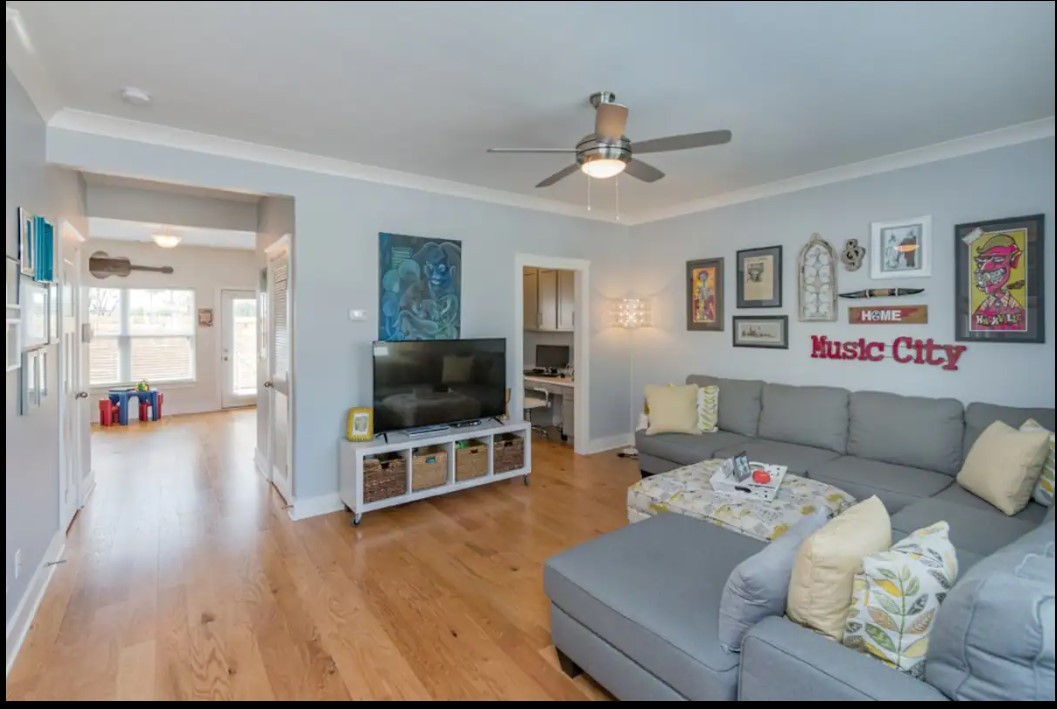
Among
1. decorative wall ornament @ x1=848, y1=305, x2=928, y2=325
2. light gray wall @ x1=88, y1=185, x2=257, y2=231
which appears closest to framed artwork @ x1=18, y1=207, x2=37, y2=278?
light gray wall @ x1=88, y1=185, x2=257, y2=231

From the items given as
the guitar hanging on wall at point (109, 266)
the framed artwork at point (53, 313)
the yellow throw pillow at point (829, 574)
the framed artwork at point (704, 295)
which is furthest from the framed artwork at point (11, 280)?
the guitar hanging on wall at point (109, 266)

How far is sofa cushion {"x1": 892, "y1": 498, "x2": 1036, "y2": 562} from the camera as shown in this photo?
238cm

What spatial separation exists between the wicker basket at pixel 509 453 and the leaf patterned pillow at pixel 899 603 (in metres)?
3.17

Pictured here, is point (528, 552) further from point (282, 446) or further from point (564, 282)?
point (564, 282)

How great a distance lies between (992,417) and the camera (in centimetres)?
322

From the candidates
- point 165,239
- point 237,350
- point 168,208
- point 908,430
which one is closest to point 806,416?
point 908,430

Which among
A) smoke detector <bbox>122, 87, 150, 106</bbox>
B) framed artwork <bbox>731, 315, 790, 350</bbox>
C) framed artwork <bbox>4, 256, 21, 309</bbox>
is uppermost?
smoke detector <bbox>122, 87, 150, 106</bbox>

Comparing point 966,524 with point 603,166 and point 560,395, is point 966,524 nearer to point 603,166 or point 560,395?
point 603,166

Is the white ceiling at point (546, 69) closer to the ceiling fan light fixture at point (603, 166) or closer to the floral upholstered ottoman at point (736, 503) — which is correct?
the ceiling fan light fixture at point (603, 166)

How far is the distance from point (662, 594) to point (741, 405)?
117 inches

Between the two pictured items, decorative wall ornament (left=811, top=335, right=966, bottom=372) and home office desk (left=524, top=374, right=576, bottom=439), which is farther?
home office desk (left=524, top=374, right=576, bottom=439)

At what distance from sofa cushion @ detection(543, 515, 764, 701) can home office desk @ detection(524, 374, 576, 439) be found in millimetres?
3395

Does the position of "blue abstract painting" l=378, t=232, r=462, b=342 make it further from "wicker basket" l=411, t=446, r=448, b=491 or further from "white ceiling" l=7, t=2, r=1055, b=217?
"wicker basket" l=411, t=446, r=448, b=491

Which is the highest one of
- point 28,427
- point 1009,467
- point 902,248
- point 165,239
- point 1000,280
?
point 165,239
